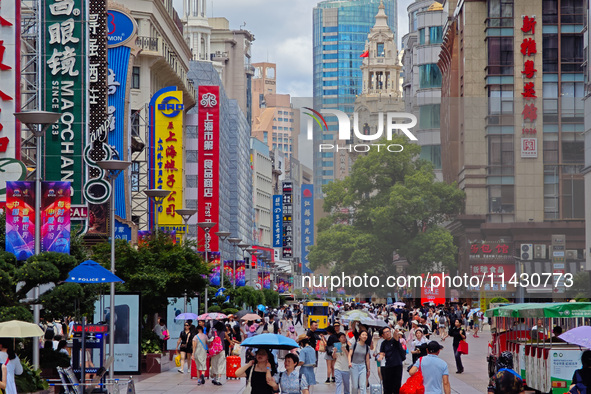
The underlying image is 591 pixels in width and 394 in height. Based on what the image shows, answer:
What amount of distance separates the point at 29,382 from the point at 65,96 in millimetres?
19709

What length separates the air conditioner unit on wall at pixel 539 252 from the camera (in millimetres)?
73125

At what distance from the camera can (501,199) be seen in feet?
249

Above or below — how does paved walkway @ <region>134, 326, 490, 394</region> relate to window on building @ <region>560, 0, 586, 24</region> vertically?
below

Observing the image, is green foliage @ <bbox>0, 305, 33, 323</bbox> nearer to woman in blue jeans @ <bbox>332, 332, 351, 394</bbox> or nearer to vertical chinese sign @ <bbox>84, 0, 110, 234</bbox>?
woman in blue jeans @ <bbox>332, 332, 351, 394</bbox>

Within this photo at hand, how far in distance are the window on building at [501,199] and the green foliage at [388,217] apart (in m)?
2.19

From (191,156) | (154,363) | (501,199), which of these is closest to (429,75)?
(191,156)

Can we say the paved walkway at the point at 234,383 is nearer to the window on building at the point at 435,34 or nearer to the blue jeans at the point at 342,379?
the blue jeans at the point at 342,379

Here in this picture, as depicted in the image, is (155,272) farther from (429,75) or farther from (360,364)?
(429,75)

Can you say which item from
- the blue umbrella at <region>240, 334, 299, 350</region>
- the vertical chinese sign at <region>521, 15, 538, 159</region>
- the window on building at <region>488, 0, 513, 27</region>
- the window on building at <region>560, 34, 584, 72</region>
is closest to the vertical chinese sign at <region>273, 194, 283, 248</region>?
the window on building at <region>488, 0, 513, 27</region>

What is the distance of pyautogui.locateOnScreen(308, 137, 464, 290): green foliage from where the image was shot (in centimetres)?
7894

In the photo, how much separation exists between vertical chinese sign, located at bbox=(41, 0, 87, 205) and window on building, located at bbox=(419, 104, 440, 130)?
63.5 meters

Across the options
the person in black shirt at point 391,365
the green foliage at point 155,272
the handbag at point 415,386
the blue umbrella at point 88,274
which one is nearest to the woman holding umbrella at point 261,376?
the handbag at point 415,386

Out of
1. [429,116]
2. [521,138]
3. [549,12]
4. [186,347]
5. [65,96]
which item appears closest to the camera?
[186,347]

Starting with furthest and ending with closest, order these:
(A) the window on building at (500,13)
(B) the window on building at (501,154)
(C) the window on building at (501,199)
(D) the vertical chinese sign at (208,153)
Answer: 1. (D) the vertical chinese sign at (208,153)
2. (A) the window on building at (500,13)
3. (C) the window on building at (501,199)
4. (B) the window on building at (501,154)
